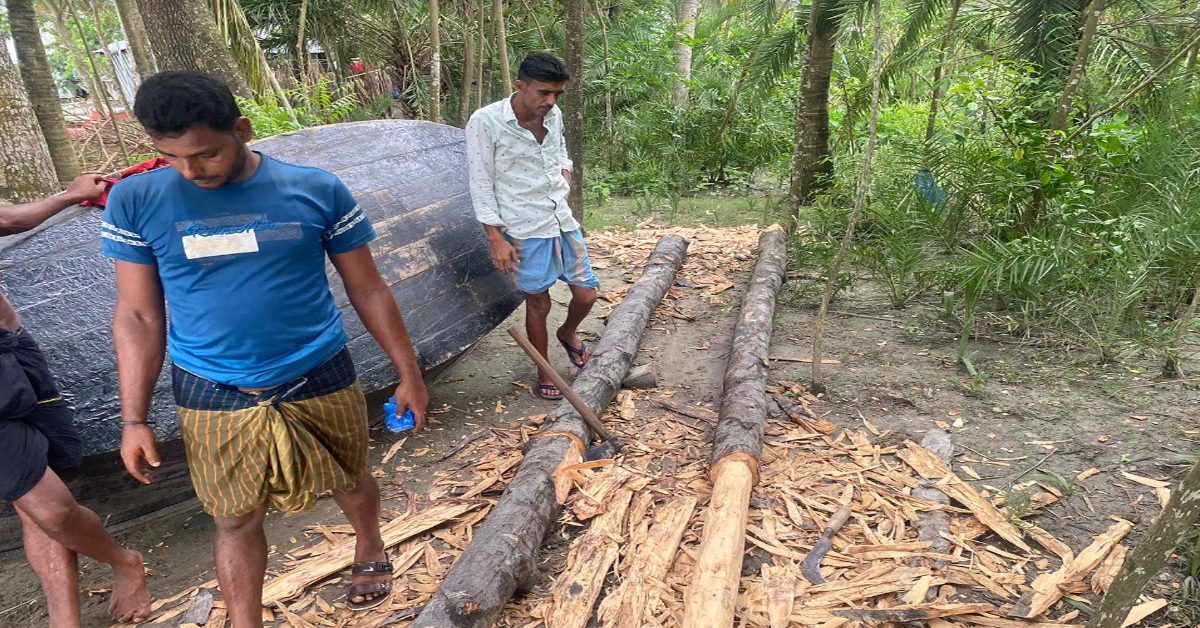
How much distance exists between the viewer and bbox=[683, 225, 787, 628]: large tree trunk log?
2.25 metres

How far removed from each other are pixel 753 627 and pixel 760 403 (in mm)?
1375

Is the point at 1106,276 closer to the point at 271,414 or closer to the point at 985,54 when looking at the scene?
the point at 985,54

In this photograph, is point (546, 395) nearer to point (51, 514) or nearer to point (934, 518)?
point (934, 518)

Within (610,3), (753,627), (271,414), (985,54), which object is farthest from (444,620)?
(610,3)

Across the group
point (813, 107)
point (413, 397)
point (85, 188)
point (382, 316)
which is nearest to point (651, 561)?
point (413, 397)

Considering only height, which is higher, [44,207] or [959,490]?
[44,207]

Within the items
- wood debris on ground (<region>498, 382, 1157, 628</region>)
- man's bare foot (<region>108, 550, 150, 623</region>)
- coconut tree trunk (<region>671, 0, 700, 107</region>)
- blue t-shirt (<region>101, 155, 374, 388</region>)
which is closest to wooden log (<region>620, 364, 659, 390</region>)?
wood debris on ground (<region>498, 382, 1157, 628</region>)

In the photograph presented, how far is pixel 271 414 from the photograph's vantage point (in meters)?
2.00

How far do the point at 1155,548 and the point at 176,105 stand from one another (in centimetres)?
259

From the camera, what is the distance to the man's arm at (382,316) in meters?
2.13

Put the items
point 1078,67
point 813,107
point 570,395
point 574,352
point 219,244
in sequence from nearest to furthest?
point 219,244
point 570,395
point 1078,67
point 574,352
point 813,107

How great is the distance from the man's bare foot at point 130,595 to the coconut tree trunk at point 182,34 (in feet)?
13.2

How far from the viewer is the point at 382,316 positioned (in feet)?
7.16

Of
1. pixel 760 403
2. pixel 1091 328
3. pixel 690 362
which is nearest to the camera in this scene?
pixel 760 403
